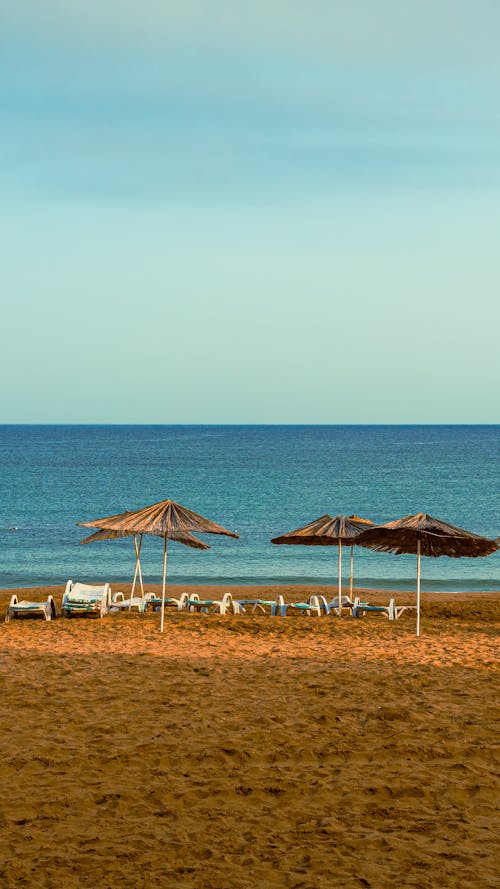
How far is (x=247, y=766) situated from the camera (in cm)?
735

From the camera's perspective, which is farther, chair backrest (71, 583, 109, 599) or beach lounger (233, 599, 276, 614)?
beach lounger (233, 599, 276, 614)

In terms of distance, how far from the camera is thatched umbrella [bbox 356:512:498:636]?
45.1 feet

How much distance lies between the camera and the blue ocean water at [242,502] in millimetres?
29031

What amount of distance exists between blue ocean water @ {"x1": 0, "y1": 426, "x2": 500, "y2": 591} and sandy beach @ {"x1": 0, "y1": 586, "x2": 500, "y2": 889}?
15.8 meters

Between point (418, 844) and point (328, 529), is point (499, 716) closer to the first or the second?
point (418, 844)

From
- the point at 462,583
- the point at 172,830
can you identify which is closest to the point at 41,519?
the point at 462,583

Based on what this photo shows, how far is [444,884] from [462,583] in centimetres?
2261

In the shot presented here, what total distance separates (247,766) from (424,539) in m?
7.62

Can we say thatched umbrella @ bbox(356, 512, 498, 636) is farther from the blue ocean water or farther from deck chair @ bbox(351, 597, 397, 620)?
the blue ocean water

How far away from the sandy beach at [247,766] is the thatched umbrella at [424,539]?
195 centimetres

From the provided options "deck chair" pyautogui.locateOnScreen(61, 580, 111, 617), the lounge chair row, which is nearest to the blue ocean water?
the lounge chair row

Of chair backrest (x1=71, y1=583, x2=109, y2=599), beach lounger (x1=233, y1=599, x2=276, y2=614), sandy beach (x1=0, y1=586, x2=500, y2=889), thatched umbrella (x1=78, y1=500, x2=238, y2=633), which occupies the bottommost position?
beach lounger (x1=233, y1=599, x2=276, y2=614)

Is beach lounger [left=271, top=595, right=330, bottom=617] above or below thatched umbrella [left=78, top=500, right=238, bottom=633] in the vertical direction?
below

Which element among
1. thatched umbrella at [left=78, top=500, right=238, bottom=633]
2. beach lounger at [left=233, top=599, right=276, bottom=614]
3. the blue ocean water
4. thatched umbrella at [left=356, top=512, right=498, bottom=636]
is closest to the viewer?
thatched umbrella at [left=356, top=512, right=498, bottom=636]
